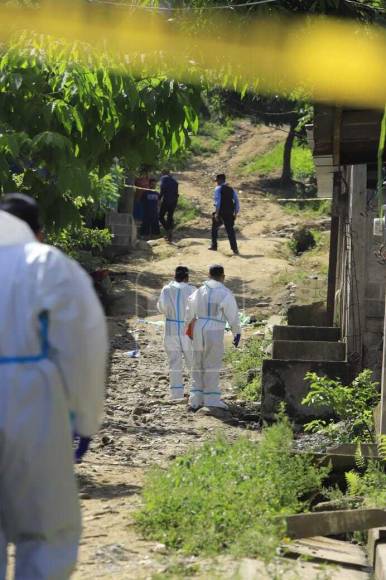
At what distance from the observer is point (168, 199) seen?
31.1 metres

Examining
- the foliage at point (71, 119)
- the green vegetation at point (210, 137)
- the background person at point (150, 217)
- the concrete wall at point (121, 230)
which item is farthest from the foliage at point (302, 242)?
the foliage at point (71, 119)

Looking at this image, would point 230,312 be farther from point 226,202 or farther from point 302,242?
point 302,242

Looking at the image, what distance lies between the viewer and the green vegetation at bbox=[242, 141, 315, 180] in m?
43.8

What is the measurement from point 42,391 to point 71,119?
235 inches

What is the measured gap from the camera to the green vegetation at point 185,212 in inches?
1421

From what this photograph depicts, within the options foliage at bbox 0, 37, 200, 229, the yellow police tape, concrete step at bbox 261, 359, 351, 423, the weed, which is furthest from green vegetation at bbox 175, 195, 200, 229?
the weed

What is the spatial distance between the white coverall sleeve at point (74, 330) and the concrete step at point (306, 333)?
12117 mm

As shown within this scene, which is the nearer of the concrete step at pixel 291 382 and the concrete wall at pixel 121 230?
the concrete step at pixel 291 382

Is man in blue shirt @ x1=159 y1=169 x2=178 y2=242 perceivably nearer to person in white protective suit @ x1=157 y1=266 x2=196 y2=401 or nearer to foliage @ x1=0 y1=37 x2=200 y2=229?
person in white protective suit @ x1=157 y1=266 x2=196 y2=401

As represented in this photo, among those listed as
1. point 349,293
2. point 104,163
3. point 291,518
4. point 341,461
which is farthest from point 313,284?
point 291,518

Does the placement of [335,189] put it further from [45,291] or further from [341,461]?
[45,291]

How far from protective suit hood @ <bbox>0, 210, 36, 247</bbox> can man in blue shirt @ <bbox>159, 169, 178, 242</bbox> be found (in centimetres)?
2628

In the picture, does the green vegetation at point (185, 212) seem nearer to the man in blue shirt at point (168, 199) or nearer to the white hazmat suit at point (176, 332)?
the man in blue shirt at point (168, 199)

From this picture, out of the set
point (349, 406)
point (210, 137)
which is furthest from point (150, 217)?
point (349, 406)
